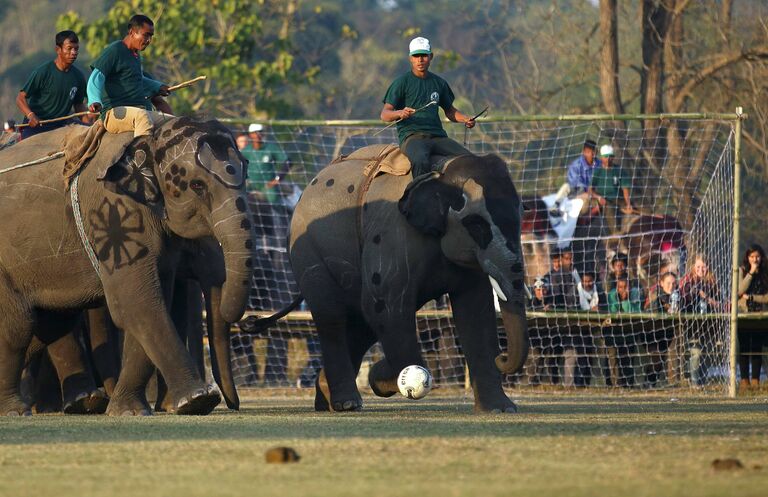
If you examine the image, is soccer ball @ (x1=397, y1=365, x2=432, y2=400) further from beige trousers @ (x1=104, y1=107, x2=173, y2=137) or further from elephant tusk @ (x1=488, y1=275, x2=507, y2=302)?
beige trousers @ (x1=104, y1=107, x2=173, y2=137)

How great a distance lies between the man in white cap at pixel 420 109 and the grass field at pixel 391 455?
7.79 ft

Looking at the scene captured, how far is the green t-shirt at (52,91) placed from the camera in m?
14.5

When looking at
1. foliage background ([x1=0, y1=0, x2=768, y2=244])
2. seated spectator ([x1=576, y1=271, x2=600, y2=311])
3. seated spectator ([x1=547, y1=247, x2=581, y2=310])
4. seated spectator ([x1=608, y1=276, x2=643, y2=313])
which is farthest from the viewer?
foliage background ([x1=0, y1=0, x2=768, y2=244])

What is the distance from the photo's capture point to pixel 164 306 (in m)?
12.5

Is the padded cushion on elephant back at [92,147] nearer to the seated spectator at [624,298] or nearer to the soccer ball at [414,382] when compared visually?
the soccer ball at [414,382]

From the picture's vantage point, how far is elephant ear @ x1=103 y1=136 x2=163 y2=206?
41.5 ft

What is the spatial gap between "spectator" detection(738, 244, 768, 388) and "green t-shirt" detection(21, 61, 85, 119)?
798cm

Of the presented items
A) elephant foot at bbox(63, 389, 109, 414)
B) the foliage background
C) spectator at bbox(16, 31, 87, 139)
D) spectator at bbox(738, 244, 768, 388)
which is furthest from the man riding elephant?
the foliage background

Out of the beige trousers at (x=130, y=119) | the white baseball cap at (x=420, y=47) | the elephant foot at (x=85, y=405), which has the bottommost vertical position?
the elephant foot at (x=85, y=405)

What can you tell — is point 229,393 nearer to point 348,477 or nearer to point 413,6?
point 348,477

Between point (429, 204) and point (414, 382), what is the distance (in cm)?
135

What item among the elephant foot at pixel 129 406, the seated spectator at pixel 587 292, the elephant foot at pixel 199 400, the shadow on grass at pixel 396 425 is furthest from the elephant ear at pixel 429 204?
the seated spectator at pixel 587 292

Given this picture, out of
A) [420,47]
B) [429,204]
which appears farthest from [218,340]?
[420,47]

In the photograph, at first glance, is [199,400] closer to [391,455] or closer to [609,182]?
[391,455]
